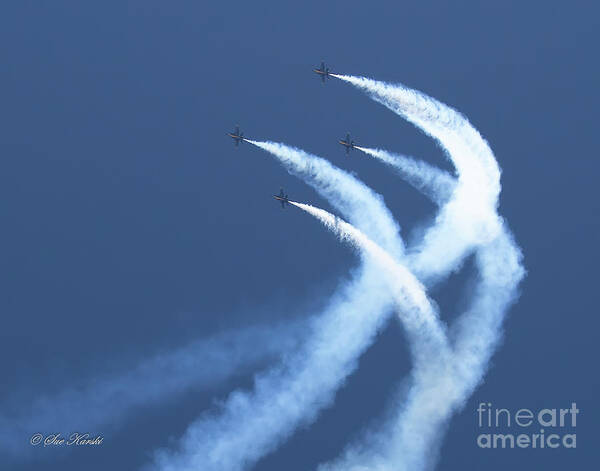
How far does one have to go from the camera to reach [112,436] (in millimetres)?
75688

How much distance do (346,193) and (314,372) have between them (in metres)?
10.2

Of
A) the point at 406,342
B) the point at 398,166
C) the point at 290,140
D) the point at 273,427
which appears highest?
the point at 290,140

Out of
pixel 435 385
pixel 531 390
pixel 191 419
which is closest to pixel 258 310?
pixel 191 419

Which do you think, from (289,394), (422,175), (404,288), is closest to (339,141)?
(422,175)

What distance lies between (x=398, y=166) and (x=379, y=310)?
840cm

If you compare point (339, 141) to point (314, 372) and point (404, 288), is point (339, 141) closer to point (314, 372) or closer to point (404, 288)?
point (404, 288)

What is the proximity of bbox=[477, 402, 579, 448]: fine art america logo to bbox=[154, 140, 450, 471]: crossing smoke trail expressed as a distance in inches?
400

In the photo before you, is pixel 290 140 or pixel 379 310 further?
pixel 290 140

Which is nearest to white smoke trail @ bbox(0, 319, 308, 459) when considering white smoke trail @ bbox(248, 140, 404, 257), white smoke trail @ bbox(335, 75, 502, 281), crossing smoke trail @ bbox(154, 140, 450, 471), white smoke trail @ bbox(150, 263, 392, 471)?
white smoke trail @ bbox(150, 263, 392, 471)

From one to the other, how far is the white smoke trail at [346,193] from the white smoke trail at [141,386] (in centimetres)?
659

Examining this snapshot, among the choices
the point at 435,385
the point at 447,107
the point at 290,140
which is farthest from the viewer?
the point at 290,140

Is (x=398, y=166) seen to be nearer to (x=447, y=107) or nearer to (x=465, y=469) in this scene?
(x=447, y=107)

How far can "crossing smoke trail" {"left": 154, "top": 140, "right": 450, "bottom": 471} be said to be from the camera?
71.3 metres

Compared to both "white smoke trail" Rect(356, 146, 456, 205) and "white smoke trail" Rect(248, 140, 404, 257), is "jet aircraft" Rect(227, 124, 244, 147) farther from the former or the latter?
"white smoke trail" Rect(356, 146, 456, 205)
